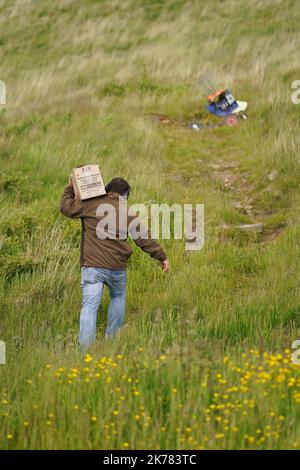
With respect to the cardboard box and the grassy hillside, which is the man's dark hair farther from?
the grassy hillside

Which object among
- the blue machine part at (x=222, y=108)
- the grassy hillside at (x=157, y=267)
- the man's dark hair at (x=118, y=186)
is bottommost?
the blue machine part at (x=222, y=108)

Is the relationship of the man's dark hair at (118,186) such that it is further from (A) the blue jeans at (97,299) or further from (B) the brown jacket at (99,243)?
(A) the blue jeans at (97,299)

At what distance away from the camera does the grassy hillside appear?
4293mm

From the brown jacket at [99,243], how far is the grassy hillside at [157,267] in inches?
21.8

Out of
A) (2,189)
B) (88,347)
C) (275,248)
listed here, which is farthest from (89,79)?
(88,347)

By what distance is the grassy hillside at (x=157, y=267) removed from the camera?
14.1ft

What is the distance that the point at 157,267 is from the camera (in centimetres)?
757

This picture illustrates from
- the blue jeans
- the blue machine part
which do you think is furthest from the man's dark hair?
the blue machine part

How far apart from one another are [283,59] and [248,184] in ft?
23.0

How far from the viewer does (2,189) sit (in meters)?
9.60

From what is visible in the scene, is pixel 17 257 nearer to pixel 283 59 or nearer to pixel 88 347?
pixel 88 347

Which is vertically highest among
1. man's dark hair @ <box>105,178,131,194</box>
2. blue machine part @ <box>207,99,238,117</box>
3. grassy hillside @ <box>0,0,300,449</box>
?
man's dark hair @ <box>105,178,131,194</box>

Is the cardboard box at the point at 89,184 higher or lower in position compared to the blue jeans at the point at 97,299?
higher

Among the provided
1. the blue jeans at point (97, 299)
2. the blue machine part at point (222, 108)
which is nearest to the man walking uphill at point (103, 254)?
the blue jeans at point (97, 299)
